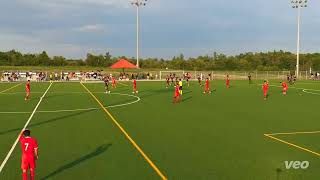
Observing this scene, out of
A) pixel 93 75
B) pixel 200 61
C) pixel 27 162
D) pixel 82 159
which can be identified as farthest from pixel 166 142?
pixel 200 61

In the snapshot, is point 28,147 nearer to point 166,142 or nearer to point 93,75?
point 166,142

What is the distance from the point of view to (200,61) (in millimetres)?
131625

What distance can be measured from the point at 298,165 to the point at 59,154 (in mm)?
7472

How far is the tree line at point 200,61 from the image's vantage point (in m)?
119

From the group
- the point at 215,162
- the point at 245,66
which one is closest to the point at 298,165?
the point at 215,162

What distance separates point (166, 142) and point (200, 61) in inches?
4626

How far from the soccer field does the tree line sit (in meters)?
92.7

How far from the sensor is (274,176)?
10.8 m

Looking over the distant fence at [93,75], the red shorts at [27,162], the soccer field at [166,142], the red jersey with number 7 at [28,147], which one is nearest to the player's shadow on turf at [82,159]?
the soccer field at [166,142]

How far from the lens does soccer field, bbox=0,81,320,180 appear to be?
11.4 m

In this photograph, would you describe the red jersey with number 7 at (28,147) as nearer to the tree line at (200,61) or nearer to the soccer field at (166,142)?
the soccer field at (166,142)

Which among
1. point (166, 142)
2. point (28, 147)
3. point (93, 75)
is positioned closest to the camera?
point (28, 147)

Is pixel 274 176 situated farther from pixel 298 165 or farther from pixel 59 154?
pixel 59 154

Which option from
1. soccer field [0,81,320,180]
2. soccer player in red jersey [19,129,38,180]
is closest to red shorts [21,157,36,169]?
soccer player in red jersey [19,129,38,180]
